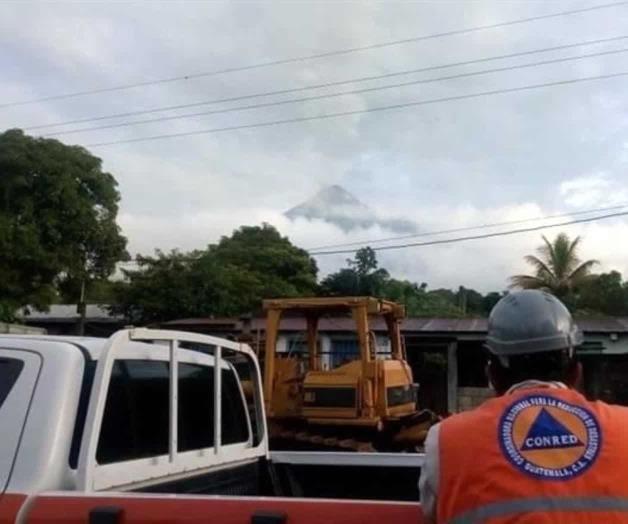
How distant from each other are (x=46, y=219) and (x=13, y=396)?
2257 centimetres

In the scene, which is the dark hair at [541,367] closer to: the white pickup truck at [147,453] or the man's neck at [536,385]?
the man's neck at [536,385]

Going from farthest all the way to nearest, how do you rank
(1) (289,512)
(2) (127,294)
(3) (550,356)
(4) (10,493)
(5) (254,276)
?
1. (5) (254,276)
2. (2) (127,294)
3. (4) (10,493)
4. (1) (289,512)
5. (3) (550,356)

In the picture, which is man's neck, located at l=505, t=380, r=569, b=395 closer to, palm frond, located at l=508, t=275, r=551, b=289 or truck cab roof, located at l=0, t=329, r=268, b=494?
truck cab roof, located at l=0, t=329, r=268, b=494

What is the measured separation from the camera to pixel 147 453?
3375mm

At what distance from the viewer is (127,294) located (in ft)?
101

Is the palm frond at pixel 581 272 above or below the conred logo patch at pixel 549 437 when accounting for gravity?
above

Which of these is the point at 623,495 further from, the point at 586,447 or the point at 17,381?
the point at 17,381

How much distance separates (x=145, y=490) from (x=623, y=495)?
1884 mm

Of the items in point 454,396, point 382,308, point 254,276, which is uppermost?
point 254,276

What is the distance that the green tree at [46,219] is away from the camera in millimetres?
24234

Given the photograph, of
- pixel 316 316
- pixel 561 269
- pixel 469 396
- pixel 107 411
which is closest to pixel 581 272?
pixel 561 269

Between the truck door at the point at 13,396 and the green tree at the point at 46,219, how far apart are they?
851 inches

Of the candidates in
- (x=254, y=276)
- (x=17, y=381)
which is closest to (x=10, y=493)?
(x=17, y=381)

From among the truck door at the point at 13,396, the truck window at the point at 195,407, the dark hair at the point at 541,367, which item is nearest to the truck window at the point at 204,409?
the truck window at the point at 195,407
